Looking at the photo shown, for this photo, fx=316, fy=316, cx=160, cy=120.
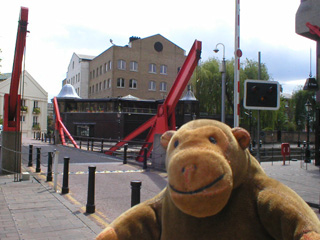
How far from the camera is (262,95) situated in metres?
5.76

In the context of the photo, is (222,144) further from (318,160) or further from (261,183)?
(318,160)

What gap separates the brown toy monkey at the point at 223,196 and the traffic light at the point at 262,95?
3610mm

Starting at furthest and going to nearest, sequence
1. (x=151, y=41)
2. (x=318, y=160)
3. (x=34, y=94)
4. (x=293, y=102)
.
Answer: (x=34, y=94)
(x=151, y=41)
(x=293, y=102)
(x=318, y=160)

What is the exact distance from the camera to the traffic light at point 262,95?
570 cm

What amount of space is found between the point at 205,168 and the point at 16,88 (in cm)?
957

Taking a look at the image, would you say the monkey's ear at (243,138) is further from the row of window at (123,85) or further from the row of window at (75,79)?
the row of window at (75,79)

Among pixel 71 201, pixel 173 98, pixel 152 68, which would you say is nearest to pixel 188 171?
pixel 71 201

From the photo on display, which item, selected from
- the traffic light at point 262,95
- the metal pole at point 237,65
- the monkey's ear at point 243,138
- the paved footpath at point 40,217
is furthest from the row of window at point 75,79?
the monkey's ear at point 243,138

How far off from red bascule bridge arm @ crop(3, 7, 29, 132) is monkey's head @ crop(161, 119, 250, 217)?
8974mm

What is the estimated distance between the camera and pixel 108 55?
154ft

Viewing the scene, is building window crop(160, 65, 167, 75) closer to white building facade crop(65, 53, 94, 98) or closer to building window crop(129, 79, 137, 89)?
building window crop(129, 79, 137, 89)

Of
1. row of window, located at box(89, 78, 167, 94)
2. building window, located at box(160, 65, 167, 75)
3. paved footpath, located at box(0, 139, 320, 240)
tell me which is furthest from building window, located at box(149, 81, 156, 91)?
paved footpath, located at box(0, 139, 320, 240)

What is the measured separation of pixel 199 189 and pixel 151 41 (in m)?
48.7

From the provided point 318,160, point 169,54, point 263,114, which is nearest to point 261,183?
point 318,160
